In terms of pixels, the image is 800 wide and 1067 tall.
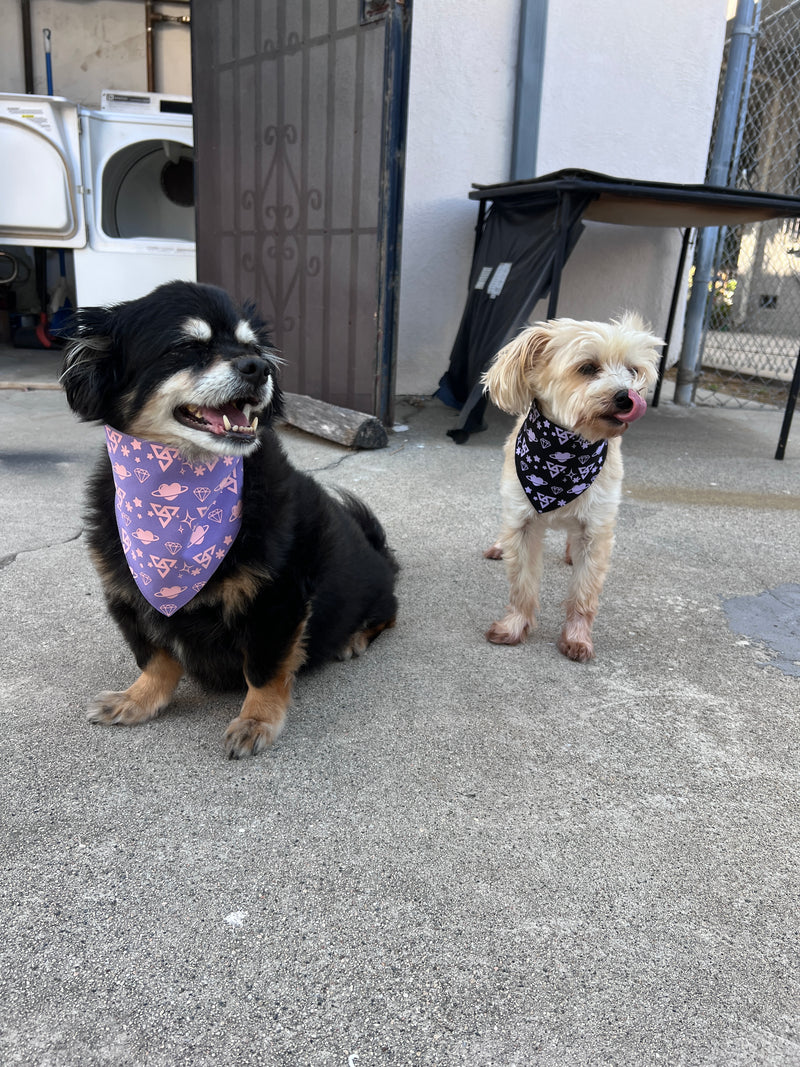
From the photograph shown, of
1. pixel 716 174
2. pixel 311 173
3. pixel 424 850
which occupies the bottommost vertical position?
pixel 424 850

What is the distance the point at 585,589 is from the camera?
8.27ft

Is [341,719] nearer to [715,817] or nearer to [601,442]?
[715,817]

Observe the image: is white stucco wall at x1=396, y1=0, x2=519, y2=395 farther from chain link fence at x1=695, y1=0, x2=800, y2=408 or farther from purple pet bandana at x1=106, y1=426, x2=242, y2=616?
purple pet bandana at x1=106, y1=426, x2=242, y2=616

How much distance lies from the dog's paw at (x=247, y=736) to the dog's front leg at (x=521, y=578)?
3.15ft

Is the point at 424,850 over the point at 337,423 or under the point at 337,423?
under

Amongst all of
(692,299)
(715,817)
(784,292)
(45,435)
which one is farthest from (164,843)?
(784,292)

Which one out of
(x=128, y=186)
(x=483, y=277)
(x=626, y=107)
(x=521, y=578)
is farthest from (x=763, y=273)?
(x=521, y=578)

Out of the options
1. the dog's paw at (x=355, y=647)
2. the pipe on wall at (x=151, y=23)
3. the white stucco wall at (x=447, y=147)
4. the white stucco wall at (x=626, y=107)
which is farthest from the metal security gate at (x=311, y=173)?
the pipe on wall at (x=151, y=23)

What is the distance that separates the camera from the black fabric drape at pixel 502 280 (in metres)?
4.52

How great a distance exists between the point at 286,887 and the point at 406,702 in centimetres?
78

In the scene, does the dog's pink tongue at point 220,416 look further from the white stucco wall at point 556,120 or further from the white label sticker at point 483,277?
the white stucco wall at point 556,120

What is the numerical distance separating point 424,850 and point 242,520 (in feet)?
2.96

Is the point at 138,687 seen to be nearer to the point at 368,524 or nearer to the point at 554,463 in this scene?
the point at 368,524

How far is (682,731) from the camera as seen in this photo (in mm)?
2117
